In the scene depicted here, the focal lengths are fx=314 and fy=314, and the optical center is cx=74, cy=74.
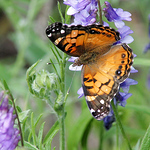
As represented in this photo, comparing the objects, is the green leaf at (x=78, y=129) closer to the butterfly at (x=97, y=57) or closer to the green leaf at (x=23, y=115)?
the butterfly at (x=97, y=57)

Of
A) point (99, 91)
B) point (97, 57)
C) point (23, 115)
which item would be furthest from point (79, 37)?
point (23, 115)

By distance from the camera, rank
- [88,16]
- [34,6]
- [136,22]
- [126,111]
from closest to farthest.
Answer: [88,16] → [126,111] → [34,6] → [136,22]

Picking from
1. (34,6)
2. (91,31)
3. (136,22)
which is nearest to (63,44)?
(91,31)

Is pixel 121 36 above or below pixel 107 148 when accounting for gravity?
above

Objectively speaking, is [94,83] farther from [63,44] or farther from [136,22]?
[136,22]

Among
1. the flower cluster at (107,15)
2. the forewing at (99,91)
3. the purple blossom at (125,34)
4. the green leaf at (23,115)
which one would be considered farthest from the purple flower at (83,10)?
the green leaf at (23,115)

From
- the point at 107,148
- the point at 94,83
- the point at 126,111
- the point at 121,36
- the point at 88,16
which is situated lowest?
the point at 107,148

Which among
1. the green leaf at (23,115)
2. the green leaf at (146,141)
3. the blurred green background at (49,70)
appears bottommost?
the blurred green background at (49,70)
